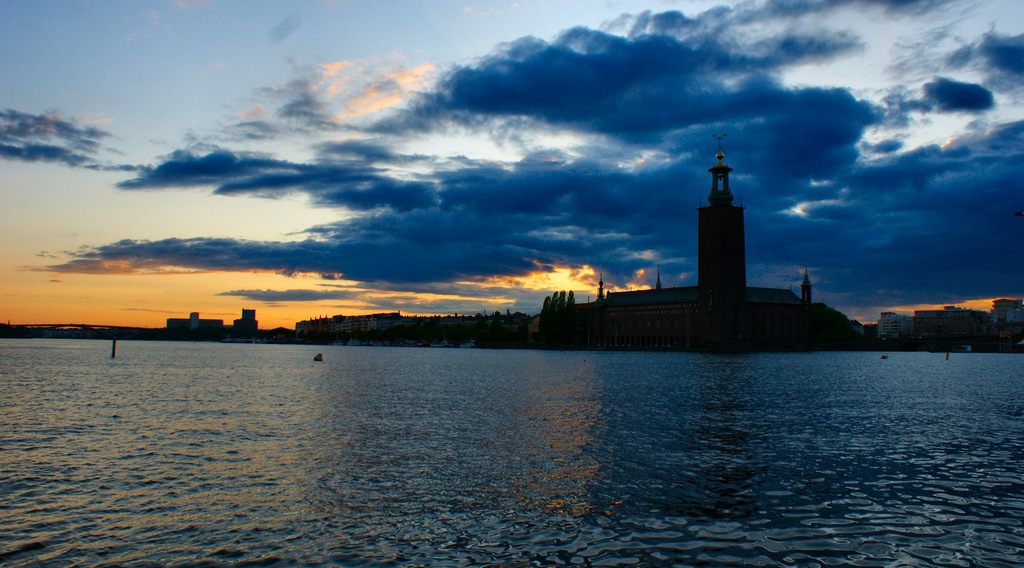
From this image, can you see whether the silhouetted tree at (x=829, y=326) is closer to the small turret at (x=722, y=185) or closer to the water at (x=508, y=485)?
the small turret at (x=722, y=185)

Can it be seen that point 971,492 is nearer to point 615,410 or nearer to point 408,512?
point 408,512

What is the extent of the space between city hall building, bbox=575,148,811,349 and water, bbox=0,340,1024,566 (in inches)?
5041

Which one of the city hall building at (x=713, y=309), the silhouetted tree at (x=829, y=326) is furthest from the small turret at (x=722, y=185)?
the silhouetted tree at (x=829, y=326)

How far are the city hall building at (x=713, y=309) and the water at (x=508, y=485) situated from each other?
128 meters

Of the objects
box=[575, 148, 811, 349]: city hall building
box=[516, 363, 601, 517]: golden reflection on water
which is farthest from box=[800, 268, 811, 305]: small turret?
box=[516, 363, 601, 517]: golden reflection on water

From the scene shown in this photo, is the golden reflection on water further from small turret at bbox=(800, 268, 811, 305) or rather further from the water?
small turret at bbox=(800, 268, 811, 305)

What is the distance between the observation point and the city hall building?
156m

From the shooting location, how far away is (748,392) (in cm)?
4012

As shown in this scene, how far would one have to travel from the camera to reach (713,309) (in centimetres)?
15450

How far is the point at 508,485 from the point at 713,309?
145511 millimetres

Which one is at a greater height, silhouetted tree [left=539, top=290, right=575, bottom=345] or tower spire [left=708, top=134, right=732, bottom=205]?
tower spire [left=708, top=134, right=732, bottom=205]

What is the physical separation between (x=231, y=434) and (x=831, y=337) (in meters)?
187

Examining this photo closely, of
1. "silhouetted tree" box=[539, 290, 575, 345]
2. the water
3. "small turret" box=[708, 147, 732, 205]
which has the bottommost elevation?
the water

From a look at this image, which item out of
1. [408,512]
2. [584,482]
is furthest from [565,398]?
[408,512]
